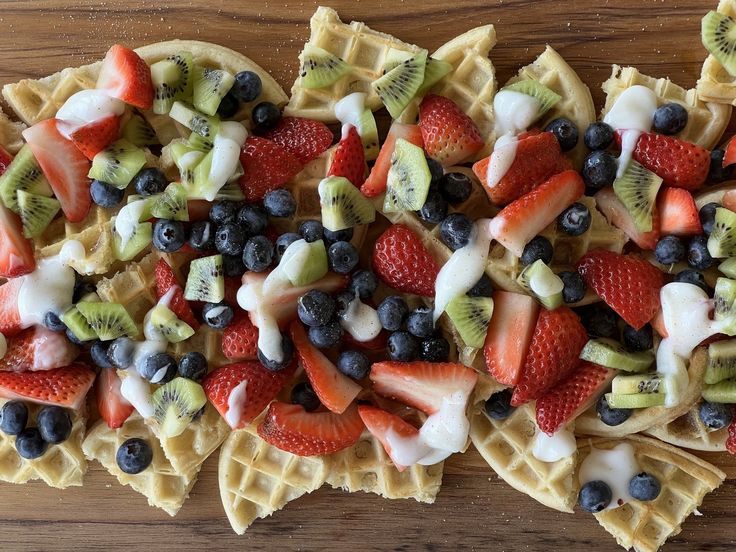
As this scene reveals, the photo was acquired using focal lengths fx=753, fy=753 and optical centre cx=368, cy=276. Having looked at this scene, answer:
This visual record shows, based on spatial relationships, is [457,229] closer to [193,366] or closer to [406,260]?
[406,260]

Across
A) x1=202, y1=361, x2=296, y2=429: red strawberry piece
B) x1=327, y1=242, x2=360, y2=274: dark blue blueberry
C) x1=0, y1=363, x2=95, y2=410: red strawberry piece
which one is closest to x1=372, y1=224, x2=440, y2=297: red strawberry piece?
x1=327, y1=242, x2=360, y2=274: dark blue blueberry

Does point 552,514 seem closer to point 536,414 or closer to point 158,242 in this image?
point 536,414

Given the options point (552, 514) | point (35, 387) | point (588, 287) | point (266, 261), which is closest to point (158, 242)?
point (266, 261)

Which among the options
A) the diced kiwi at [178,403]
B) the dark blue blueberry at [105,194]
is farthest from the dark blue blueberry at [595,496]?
the dark blue blueberry at [105,194]

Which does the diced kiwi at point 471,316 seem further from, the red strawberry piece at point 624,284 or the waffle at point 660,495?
the waffle at point 660,495

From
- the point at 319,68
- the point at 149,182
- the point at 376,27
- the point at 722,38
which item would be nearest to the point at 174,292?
→ the point at 149,182

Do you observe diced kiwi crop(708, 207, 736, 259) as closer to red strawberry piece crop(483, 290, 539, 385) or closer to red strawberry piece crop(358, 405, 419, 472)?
red strawberry piece crop(483, 290, 539, 385)

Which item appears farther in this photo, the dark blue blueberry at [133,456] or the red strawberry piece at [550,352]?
the dark blue blueberry at [133,456]
